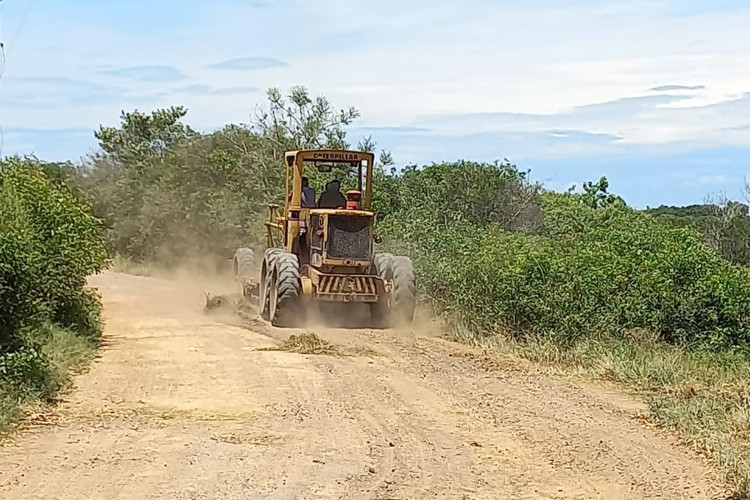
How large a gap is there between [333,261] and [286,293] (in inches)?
39.5

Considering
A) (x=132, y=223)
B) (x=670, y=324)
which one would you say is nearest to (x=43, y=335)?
(x=670, y=324)

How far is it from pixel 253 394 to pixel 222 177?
82.3ft

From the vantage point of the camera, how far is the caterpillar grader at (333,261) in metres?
19.1

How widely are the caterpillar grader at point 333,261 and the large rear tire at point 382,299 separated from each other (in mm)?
18

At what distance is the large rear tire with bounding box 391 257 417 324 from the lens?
19188mm

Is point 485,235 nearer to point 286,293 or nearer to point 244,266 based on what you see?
point 286,293

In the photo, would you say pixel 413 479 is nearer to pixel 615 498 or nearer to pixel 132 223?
pixel 615 498

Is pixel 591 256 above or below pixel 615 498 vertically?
above

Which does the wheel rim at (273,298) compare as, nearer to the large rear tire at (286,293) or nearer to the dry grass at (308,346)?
the large rear tire at (286,293)

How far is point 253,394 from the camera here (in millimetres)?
12250

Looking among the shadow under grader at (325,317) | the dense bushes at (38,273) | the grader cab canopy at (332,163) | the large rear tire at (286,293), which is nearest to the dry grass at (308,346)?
the large rear tire at (286,293)

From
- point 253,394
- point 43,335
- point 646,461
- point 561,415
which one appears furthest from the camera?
point 43,335

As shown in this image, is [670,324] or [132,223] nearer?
[670,324]

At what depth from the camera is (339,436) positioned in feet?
32.9
